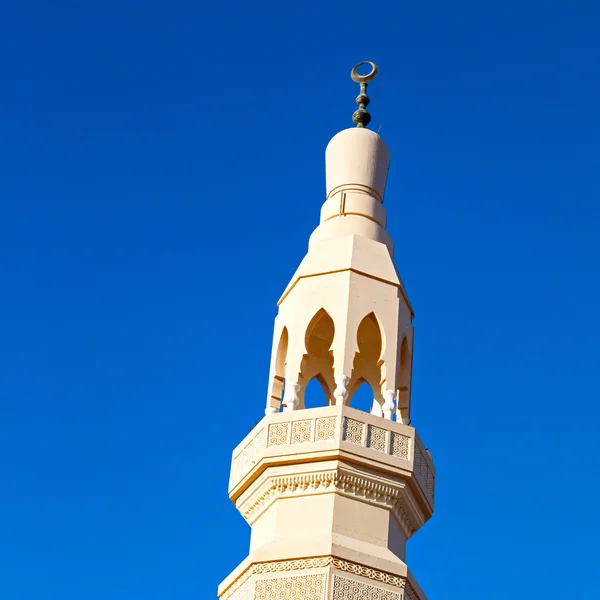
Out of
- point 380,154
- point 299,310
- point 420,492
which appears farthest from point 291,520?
point 380,154

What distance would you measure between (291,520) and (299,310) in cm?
223

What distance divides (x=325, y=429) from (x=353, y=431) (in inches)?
10.4

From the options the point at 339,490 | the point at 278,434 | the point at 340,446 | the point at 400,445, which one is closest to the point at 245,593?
the point at 339,490

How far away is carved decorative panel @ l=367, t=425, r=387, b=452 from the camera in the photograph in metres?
12.7

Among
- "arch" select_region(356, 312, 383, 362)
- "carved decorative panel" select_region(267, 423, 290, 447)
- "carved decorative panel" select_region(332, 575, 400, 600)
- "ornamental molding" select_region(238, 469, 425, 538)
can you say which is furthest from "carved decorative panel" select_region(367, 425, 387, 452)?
"carved decorative panel" select_region(332, 575, 400, 600)

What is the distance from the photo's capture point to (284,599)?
39.6 feet

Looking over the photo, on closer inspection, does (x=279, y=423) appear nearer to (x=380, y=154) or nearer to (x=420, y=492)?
(x=420, y=492)

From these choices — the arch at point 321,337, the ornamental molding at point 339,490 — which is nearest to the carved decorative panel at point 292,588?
the ornamental molding at point 339,490

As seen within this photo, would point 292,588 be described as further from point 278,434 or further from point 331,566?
point 278,434

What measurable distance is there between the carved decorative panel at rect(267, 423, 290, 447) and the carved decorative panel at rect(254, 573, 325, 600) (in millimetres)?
1297

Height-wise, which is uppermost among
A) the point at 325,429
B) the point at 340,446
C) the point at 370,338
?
the point at 370,338

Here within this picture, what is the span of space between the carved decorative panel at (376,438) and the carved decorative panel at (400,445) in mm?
106

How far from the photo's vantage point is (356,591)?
1204 cm

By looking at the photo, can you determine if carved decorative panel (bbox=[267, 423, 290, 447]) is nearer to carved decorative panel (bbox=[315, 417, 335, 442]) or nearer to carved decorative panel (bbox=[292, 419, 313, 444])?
carved decorative panel (bbox=[292, 419, 313, 444])
